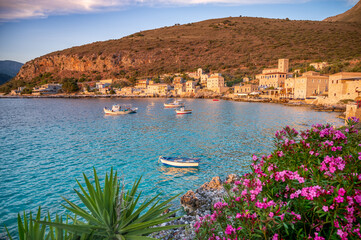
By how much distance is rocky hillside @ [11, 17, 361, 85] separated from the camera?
9288cm

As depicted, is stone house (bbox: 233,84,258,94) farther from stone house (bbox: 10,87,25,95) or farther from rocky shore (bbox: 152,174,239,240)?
stone house (bbox: 10,87,25,95)

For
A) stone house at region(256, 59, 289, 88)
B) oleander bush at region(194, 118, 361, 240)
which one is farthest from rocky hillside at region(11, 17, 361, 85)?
oleander bush at region(194, 118, 361, 240)

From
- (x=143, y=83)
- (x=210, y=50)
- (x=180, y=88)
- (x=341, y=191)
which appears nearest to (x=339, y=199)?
(x=341, y=191)

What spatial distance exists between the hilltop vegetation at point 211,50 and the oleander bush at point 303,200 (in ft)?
283

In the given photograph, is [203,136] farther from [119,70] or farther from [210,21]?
[210,21]

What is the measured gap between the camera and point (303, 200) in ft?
7.89

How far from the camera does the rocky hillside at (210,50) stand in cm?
9288

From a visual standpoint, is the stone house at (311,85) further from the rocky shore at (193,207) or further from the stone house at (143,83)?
the stone house at (143,83)

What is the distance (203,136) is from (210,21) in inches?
6276

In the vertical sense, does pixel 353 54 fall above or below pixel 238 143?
→ above

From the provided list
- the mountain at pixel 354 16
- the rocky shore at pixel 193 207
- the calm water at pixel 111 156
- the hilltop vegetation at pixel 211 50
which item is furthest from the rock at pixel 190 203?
the mountain at pixel 354 16

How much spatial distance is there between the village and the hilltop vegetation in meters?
13.1

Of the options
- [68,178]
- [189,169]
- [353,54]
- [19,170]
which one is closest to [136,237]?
[189,169]

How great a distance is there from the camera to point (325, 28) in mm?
113688
